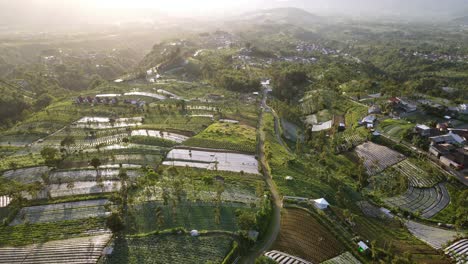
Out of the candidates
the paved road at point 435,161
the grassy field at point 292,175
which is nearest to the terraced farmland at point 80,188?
the grassy field at point 292,175

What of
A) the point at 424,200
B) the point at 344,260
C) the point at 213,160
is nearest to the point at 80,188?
the point at 213,160

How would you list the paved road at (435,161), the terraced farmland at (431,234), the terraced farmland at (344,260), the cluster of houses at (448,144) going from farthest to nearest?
the cluster of houses at (448,144), the paved road at (435,161), the terraced farmland at (431,234), the terraced farmland at (344,260)

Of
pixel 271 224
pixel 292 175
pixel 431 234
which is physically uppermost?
pixel 271 224

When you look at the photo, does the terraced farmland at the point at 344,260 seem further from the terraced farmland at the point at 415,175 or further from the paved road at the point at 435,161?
the paved road at the point at 435,161

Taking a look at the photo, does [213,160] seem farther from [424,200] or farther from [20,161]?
[424,200]

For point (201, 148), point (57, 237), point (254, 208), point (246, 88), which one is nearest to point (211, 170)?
point (201, 148)

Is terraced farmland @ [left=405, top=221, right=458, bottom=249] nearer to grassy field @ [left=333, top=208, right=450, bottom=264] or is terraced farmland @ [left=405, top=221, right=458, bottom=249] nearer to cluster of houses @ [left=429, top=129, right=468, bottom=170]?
grassy field @ [left=333, top=208, right=450, bottom=264]

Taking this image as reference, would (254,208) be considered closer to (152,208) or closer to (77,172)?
(152,208)
